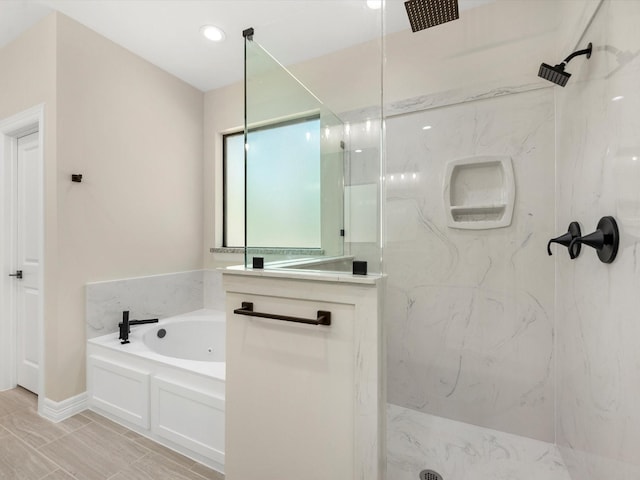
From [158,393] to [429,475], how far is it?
150 centimetres

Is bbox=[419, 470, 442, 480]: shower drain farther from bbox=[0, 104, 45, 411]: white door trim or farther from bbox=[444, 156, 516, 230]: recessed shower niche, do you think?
bbox=[0, 104, 45, 411]: white door trim

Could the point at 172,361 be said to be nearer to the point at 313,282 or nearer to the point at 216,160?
the point at 313,282

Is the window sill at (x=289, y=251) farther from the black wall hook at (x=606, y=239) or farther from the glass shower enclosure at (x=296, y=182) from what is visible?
the black wall hook at (x=606, y=239)

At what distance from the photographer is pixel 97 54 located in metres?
2.20

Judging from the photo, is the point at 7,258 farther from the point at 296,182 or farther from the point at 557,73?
the point at 557,73

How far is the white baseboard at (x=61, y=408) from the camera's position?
197 cm

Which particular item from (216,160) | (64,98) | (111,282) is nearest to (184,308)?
(111,282)

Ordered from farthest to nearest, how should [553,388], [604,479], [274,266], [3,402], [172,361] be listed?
[3,402] → [172,361] → [553,388] → [274,266] → [604,479]

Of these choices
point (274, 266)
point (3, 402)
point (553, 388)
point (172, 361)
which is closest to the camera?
point (274, 266)

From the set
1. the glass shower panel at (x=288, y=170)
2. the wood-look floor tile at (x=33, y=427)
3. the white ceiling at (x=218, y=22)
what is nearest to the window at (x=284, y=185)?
the glass shower panel at (x=288, y=170)

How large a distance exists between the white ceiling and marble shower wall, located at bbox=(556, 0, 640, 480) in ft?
2.98

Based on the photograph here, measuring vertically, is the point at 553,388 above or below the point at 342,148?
below

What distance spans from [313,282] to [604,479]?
1.17 metres

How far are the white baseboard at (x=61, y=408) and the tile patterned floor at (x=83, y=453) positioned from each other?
4cm
